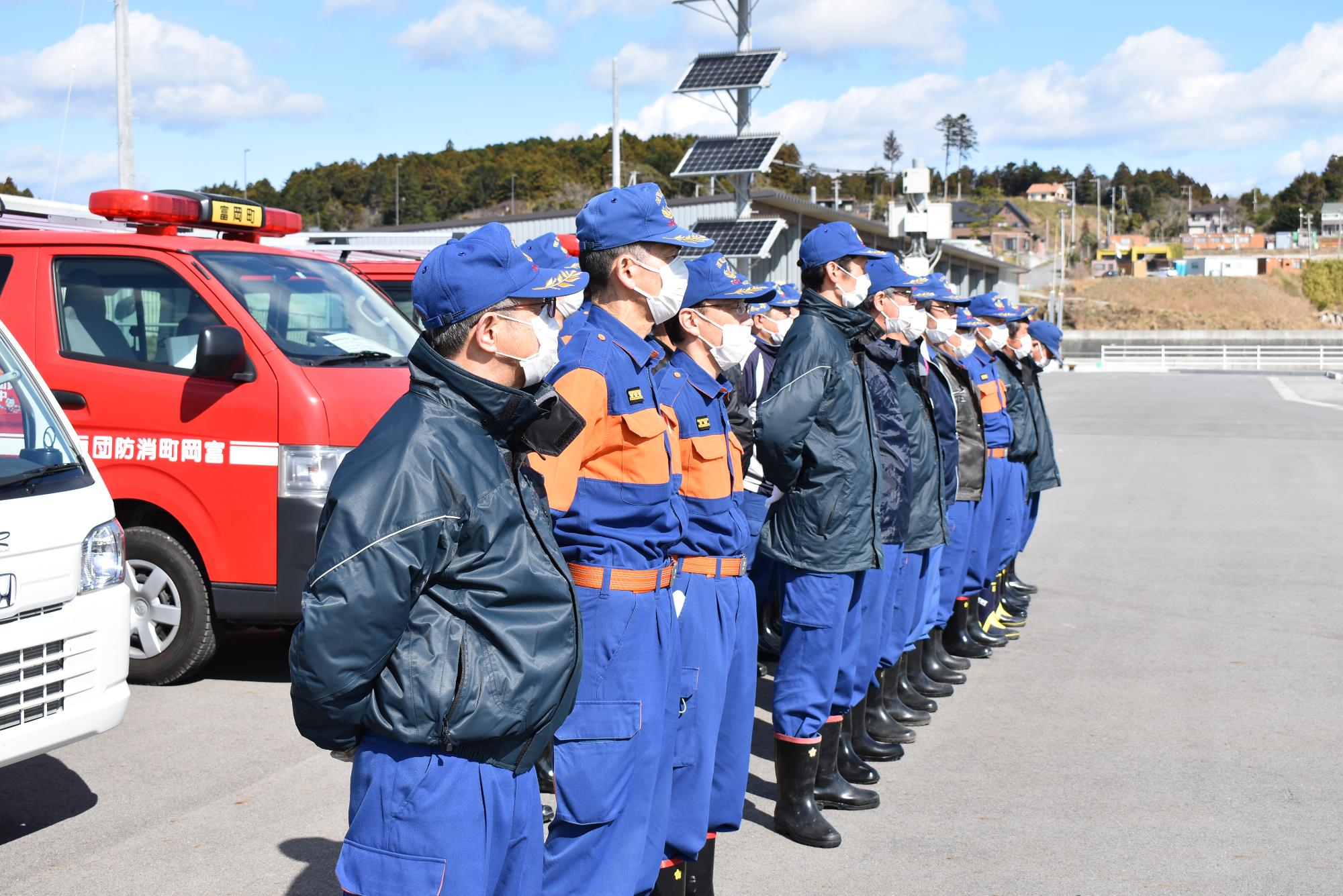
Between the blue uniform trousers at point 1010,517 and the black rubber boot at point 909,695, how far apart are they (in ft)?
5.56

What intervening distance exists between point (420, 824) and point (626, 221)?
6.45ft

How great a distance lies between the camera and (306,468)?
22.2ft

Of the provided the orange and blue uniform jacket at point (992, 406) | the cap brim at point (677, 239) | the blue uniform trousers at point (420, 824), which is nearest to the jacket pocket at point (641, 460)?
the cap brim at point (677, 239)

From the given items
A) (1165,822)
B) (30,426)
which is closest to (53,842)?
(30,426)

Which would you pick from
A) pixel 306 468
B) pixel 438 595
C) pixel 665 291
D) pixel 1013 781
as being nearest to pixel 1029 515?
pixel 1013 781

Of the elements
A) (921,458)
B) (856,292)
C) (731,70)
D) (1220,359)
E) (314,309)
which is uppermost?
(731,70)

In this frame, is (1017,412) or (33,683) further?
(1017,412)

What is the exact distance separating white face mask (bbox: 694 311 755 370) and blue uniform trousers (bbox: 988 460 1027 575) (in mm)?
4525

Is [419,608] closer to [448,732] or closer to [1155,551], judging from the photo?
[448,732]

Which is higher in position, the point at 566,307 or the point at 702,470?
the point at 566,307

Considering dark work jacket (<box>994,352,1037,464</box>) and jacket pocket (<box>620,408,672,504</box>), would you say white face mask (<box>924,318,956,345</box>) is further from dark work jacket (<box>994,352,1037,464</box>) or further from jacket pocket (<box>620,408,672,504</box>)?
jacket pocket (<box>620,408,672,504</box>)

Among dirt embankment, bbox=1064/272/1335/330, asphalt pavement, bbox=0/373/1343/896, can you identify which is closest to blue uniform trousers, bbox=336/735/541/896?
asphalt pavement, bbox=0/373/1343/896

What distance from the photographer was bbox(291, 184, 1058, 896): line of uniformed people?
263cm

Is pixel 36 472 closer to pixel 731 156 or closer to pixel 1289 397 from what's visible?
pixel 731 156
